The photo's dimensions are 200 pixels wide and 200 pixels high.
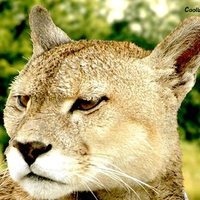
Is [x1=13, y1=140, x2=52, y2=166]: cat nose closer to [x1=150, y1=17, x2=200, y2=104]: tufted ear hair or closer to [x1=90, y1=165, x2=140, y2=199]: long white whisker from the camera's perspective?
[x1=90, y1=165, x2=140, y2=199]: long white whisker

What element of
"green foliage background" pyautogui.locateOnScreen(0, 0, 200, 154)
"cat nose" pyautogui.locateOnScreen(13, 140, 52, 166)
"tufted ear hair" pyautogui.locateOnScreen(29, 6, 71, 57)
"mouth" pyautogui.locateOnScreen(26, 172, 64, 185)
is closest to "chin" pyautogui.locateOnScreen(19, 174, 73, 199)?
"mouth" pyautogui.locateOnScreen(26, 172, 64, 185)

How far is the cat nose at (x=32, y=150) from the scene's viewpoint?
13.3 ft

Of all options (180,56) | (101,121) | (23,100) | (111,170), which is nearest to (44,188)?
(111,170)

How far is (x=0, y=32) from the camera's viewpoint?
10961mm

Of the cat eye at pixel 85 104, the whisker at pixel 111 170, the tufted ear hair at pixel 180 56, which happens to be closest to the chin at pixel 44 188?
the whisker at pixel 111 170

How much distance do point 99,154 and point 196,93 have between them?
8.22 meters

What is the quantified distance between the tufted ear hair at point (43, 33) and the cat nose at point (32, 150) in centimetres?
117

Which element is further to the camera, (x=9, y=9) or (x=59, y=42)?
(x=9, y=9)

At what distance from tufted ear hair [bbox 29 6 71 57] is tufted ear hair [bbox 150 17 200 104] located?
0.87 meters

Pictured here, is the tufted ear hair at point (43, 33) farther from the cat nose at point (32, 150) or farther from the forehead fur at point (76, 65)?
the cat nose at point (32, 150)

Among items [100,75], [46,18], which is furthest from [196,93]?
[100,75]

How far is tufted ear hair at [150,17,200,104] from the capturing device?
15.4 feet

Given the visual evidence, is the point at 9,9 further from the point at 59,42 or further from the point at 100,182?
the point at 100,182

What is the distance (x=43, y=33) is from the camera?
17.5ft
